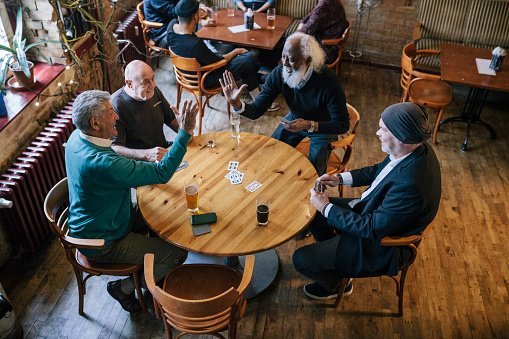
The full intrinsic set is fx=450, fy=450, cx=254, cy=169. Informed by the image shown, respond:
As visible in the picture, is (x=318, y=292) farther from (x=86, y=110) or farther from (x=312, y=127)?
(x=86, y=110)

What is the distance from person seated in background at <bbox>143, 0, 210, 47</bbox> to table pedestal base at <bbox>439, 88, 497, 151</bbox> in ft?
11.2

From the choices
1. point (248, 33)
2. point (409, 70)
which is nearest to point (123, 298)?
point (248, 33)

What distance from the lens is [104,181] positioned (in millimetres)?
2480

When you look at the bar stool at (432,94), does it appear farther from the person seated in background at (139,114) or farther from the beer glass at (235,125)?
the person seated in background at (139,114)

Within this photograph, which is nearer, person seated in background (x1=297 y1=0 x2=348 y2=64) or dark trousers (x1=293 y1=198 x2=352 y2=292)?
dark trousers (x1=293 y1=198 x2=352 y2=292)

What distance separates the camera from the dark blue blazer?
7.90 ft

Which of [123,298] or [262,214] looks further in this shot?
[123,298]

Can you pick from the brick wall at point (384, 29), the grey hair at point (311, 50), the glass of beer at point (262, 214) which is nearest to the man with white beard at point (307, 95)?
the grey hair at point (311, 50)

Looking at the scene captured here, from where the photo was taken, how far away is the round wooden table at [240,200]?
251 centimetres

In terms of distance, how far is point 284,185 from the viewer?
2.89m

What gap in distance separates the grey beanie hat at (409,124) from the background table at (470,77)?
231 cm

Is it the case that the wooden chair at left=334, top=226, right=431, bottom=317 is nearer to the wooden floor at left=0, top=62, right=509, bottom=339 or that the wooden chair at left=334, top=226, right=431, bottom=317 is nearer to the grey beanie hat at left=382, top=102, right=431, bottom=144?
the wooden floor at left=0, top=62, right=509, bottom=339

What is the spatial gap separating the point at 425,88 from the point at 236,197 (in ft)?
9.95

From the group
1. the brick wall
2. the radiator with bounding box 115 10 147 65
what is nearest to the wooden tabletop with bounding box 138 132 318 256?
the radiator with bounding box 115 10 147 65
